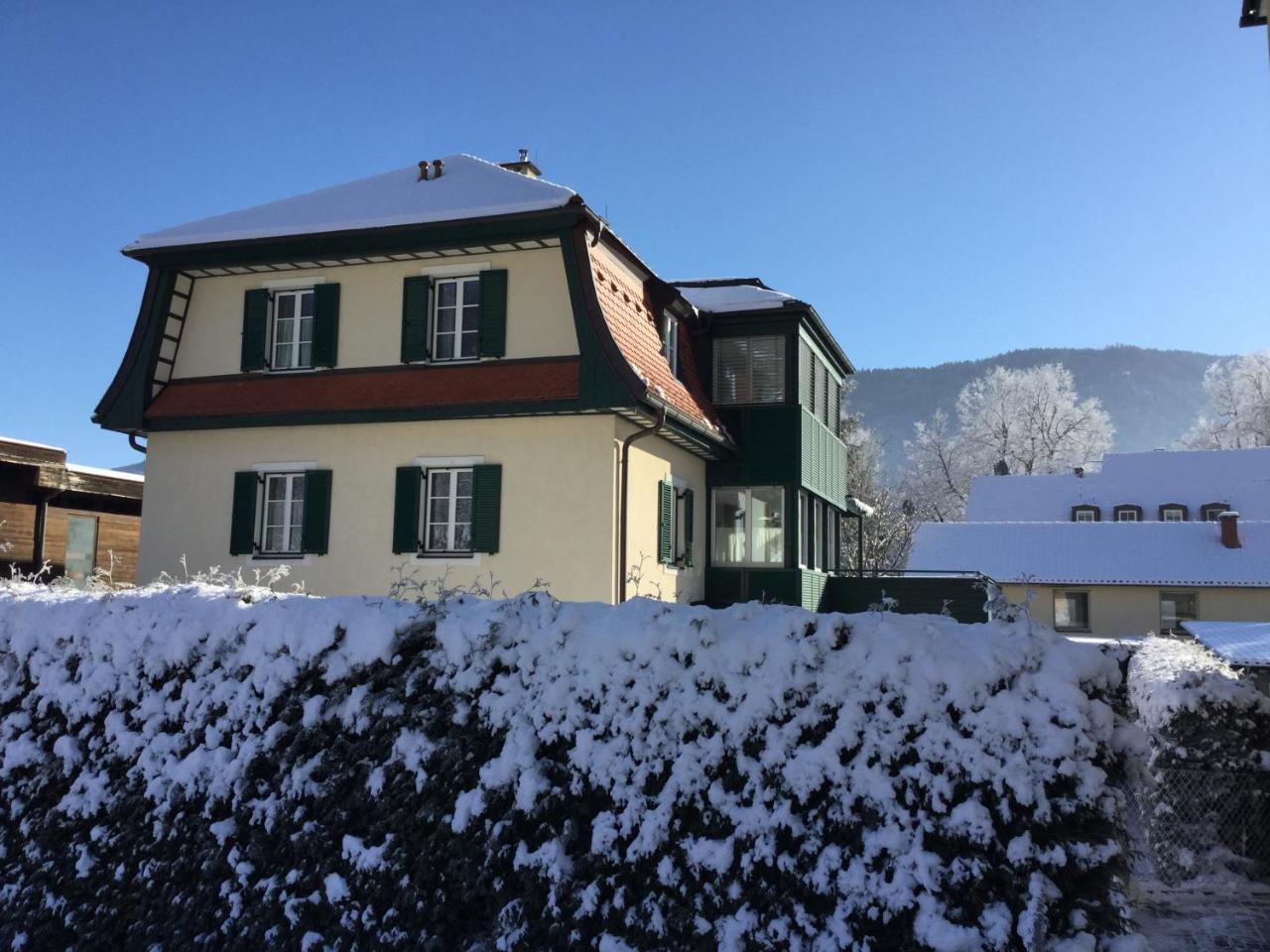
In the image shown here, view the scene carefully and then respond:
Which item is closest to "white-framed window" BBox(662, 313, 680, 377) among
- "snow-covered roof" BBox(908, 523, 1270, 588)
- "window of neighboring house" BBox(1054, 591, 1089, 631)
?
"snow-covered roof" BBox(908, 523, 1270, 588)

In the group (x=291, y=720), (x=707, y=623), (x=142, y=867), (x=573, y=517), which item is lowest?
(x=142, y=867)

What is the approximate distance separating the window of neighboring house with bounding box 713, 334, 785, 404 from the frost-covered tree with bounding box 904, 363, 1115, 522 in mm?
47773

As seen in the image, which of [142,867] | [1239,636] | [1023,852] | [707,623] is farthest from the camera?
[1239,636]

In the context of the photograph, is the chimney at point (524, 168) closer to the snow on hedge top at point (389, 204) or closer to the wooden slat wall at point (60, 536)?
the snow on hedge top at point (389, 204)

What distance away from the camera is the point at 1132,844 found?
4379 millimetres

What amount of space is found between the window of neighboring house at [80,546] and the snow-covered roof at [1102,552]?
99.5 ft

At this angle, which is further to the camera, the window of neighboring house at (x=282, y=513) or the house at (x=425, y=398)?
the window of neighboring house at (x=282, y=513)

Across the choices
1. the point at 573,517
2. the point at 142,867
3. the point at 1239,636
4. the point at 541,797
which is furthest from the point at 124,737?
the point at 1239,636

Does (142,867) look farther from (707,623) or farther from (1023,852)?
(1023,852)

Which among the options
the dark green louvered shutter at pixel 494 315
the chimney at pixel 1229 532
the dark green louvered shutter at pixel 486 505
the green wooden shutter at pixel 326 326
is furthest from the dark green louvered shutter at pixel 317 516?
the chimney at pixel 1229 532

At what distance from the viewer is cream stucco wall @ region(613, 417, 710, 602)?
44.4 feet

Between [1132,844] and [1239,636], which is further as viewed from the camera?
[1239,636]

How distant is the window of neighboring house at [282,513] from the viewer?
1447 centimetres

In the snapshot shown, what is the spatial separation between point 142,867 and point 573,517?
7.69 metres
